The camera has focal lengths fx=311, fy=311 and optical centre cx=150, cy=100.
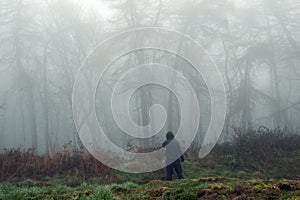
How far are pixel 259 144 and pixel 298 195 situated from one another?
10.6 m

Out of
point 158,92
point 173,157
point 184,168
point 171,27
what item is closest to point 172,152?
point 173,157

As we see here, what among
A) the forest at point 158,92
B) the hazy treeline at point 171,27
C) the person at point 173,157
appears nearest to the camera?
the forest at point 158,92

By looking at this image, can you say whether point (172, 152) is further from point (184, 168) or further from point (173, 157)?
point (184, 168)

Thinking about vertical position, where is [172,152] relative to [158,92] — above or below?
below

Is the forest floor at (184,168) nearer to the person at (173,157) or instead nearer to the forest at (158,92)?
the forest at (158,92)

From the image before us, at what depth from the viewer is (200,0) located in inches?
988

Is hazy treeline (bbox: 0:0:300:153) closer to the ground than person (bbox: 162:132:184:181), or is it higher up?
higher up

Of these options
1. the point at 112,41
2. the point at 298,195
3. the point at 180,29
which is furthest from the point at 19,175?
the point at 180,29

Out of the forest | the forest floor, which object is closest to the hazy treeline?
the forest

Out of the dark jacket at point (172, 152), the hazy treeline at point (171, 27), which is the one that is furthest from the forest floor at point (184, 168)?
the hazy treeline at point (171, 27)

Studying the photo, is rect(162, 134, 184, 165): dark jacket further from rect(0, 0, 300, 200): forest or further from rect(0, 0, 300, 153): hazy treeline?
rect(0, 0, 300, 153): hazy treeline

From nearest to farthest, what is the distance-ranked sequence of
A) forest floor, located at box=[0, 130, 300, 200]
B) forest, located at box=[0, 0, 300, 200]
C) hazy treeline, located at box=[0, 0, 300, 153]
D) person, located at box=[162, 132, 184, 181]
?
1. forest floor, located at box=[0, 130, 300, 200]
2. forest, located at box=[0, 0, 300, 200]
3. person, located at box=[162, 132, 184, 181]
4. hazy treeline, located at box=[0, 0, 300, 153]

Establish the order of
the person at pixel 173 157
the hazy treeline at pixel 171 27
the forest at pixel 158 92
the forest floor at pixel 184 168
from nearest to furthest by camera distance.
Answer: the forest floor at pixel 184 168 < the forest at pixel 158 92 < the person at pixel 173 157 < the hazy treeline at pixel 171 27

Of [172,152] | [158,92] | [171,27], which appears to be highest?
[171,27]
